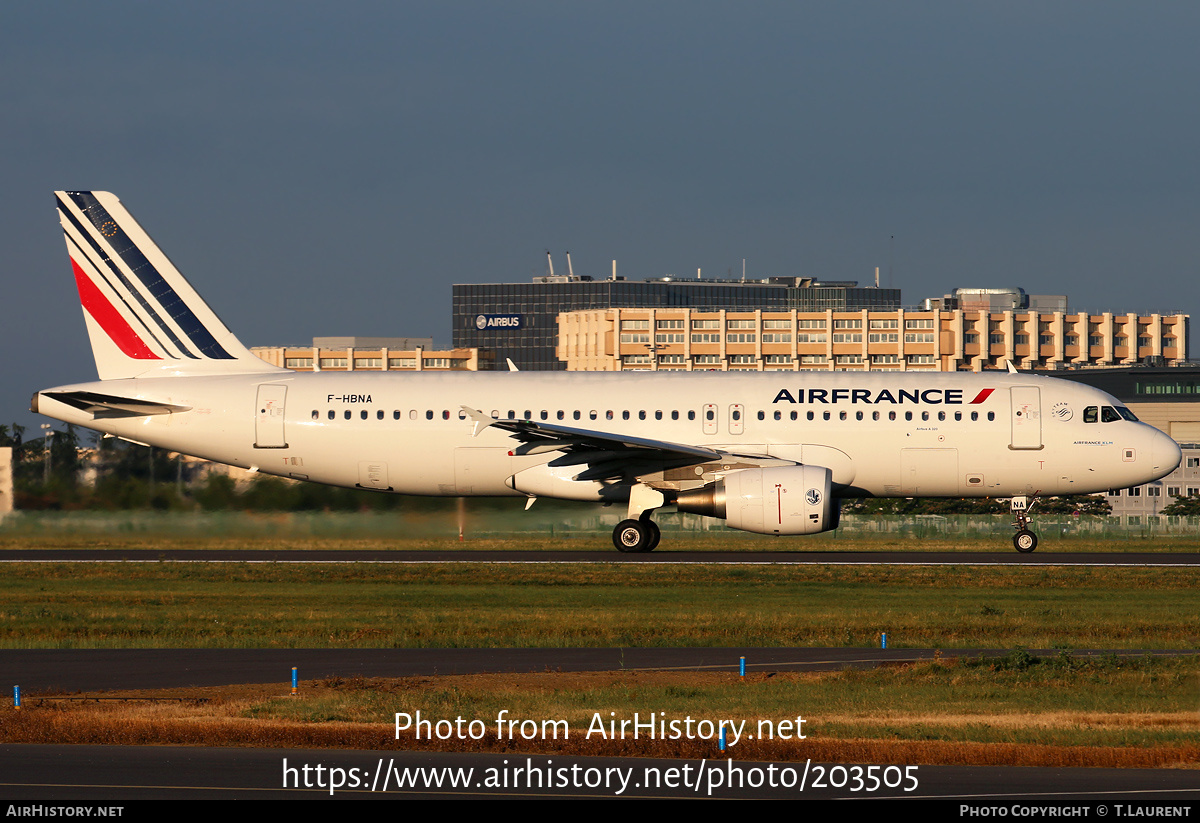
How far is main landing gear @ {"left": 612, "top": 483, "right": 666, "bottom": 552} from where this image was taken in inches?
1431

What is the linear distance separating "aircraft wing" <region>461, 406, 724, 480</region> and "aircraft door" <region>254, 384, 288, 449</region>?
17.2ft

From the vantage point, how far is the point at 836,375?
125 feet

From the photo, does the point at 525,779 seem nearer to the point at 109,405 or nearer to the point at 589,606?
the point at 589,606

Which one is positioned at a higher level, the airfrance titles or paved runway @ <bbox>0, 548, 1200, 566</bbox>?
the airfrance titles

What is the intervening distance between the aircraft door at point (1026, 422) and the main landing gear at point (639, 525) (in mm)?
9318

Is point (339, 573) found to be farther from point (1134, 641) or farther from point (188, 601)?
point (1134, 641)

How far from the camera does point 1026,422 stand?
3659 cm

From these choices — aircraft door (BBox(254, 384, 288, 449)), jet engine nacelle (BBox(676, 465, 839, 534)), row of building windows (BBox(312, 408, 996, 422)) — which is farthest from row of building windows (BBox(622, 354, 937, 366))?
jet engine nacelle (BBox(676, 465, 839, 534))

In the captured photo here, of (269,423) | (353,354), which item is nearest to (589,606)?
(269,423)

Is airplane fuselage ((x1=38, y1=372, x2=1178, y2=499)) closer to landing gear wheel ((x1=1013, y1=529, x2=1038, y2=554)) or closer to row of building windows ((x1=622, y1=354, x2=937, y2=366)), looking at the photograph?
landing gear wheel ((x1=1013, y1=529, x2=1038, y2=554))

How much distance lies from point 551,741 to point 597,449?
21.8 meters

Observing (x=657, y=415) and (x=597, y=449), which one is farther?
(x=657, y=415)

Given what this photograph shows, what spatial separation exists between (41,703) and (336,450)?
22.0m
